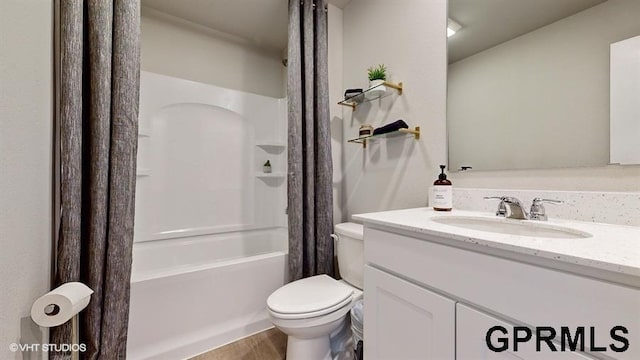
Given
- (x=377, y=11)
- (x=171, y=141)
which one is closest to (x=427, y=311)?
(x=377, y=11)

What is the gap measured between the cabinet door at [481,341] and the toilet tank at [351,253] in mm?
720

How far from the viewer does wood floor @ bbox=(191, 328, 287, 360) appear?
4.61 feet

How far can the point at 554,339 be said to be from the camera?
1.69ft

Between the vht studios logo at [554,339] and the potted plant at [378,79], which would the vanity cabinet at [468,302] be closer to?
the vht studios logo at [554,339]

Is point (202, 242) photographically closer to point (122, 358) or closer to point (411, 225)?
point (122, 358)

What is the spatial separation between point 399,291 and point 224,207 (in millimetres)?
1958

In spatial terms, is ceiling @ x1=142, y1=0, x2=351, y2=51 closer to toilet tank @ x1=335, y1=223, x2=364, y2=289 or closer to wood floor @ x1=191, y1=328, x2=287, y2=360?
toilet tank @ x1=335, y1=223, x2=364, y2=289

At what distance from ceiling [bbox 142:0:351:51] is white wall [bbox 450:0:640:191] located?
1.53m

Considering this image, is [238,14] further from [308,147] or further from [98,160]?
[98,160]

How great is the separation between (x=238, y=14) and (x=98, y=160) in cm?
172

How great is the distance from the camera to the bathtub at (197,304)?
1307 millimetres

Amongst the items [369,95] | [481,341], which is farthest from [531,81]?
[481,341]

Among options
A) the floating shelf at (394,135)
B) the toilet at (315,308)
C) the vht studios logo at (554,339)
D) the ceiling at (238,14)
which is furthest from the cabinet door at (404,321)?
the ceiling at (238,14)

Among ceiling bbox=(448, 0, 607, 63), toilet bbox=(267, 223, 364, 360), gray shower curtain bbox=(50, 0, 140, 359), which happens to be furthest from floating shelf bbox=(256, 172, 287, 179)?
ceiling bbox=(448, 0, 607, 63)
